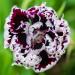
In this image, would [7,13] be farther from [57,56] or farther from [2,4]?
[57,56]

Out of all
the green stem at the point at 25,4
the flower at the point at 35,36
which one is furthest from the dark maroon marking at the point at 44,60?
the green stem at the point at 25,4

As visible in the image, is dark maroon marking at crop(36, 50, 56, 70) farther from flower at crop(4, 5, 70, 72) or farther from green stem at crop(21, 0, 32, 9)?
green stem at crop(21, 0, 32, 9)

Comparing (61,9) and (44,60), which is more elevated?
(61,9)

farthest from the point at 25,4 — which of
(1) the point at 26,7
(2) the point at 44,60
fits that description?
(2) the point at 44,60

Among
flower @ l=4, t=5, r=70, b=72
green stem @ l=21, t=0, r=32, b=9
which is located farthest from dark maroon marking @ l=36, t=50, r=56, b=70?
green stem @ l=21, t=0, r=32, b=9

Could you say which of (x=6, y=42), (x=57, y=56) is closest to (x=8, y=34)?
(x=6, y=42)

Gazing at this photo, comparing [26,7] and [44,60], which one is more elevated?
[26,7]

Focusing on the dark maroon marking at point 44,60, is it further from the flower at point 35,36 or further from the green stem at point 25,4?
the green stem at point 25,4

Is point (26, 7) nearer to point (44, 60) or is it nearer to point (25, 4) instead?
point (25, 4)
